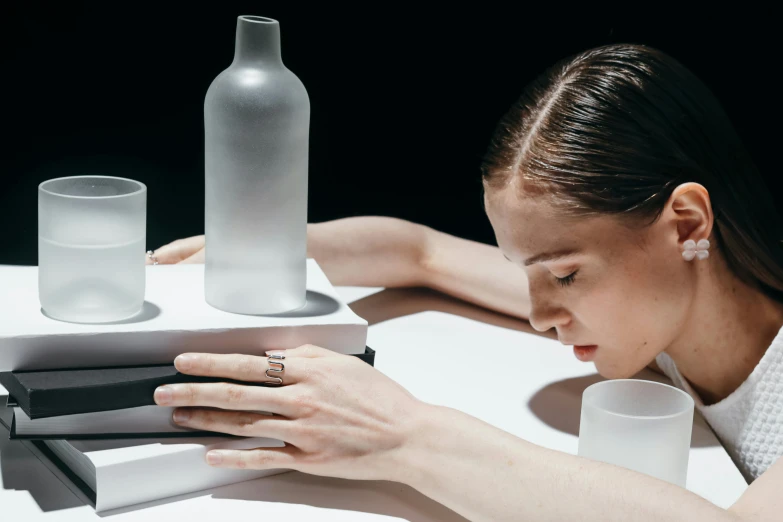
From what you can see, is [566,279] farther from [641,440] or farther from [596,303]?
[641,440]

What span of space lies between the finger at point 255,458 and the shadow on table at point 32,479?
5.3 inches

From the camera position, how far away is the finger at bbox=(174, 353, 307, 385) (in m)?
0.97

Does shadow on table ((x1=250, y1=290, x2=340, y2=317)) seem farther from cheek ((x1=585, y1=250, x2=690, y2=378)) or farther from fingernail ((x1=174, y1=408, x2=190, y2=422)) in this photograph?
cheek ((x1=585, y1=250, x2=690, y2=378))

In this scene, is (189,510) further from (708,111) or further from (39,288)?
(708,111)

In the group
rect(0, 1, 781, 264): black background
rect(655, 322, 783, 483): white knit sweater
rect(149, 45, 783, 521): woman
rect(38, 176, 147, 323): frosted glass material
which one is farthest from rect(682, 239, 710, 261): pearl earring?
rect(0, 1, 781, 264): black background

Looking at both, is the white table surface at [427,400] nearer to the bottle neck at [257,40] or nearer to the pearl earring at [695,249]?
the pearl earring at [695,249]

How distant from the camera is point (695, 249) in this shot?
118cm

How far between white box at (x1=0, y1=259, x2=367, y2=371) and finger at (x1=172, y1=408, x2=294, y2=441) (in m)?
0.06

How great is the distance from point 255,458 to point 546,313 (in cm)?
41

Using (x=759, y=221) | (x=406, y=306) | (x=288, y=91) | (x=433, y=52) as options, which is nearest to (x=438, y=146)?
(x=433, y=52)

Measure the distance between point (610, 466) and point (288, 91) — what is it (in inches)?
19.2

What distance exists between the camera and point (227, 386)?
38.7 inches

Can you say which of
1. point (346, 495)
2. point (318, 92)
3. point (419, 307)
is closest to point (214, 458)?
point (346, 495)

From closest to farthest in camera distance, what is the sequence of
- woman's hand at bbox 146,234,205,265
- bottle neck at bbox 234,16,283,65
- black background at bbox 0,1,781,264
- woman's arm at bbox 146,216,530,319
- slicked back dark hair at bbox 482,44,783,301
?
bottle neck at bbox 234,16,283,65, slicked back dark hair at bbox 482,44,783,301, woman's hand at bbox 146,234,205,265, woman's arm at bbox 146,216,530,319, black background at bbox 0,1,781,264
